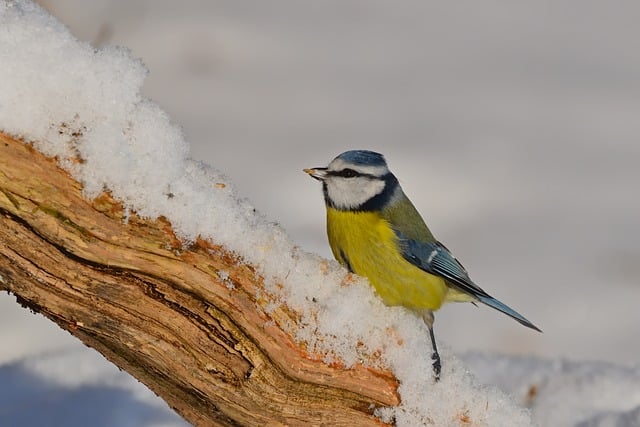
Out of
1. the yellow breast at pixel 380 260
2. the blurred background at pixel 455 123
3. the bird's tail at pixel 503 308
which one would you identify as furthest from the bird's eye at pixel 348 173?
the blurred background at pixel 455 123

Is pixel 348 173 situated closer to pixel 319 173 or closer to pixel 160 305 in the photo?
pixel 319 173

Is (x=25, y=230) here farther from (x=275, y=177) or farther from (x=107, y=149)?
(x=275, y=177)

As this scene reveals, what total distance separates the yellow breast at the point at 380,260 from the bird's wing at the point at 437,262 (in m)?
0.02

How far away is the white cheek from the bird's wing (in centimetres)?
18

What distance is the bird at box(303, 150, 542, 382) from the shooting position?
111 inches

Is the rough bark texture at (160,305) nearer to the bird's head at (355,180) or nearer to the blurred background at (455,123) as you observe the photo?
the bird's head at (355,180)

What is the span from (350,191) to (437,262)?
13.1 inches

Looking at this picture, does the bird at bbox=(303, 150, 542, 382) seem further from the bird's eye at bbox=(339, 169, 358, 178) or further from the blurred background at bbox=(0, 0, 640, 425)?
the blurred background at bbox=(0, 0, 640, 425)

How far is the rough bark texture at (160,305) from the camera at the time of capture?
2023 mm

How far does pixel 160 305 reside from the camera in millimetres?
2148

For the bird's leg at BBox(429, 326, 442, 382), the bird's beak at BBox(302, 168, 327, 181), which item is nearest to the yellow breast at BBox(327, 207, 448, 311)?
the bird's beak at BBox(302, 168, 327, 181)

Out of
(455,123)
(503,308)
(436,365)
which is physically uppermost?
(455,123)

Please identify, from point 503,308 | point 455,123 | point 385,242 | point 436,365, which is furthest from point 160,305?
point 455,123

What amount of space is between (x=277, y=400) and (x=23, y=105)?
851mm
